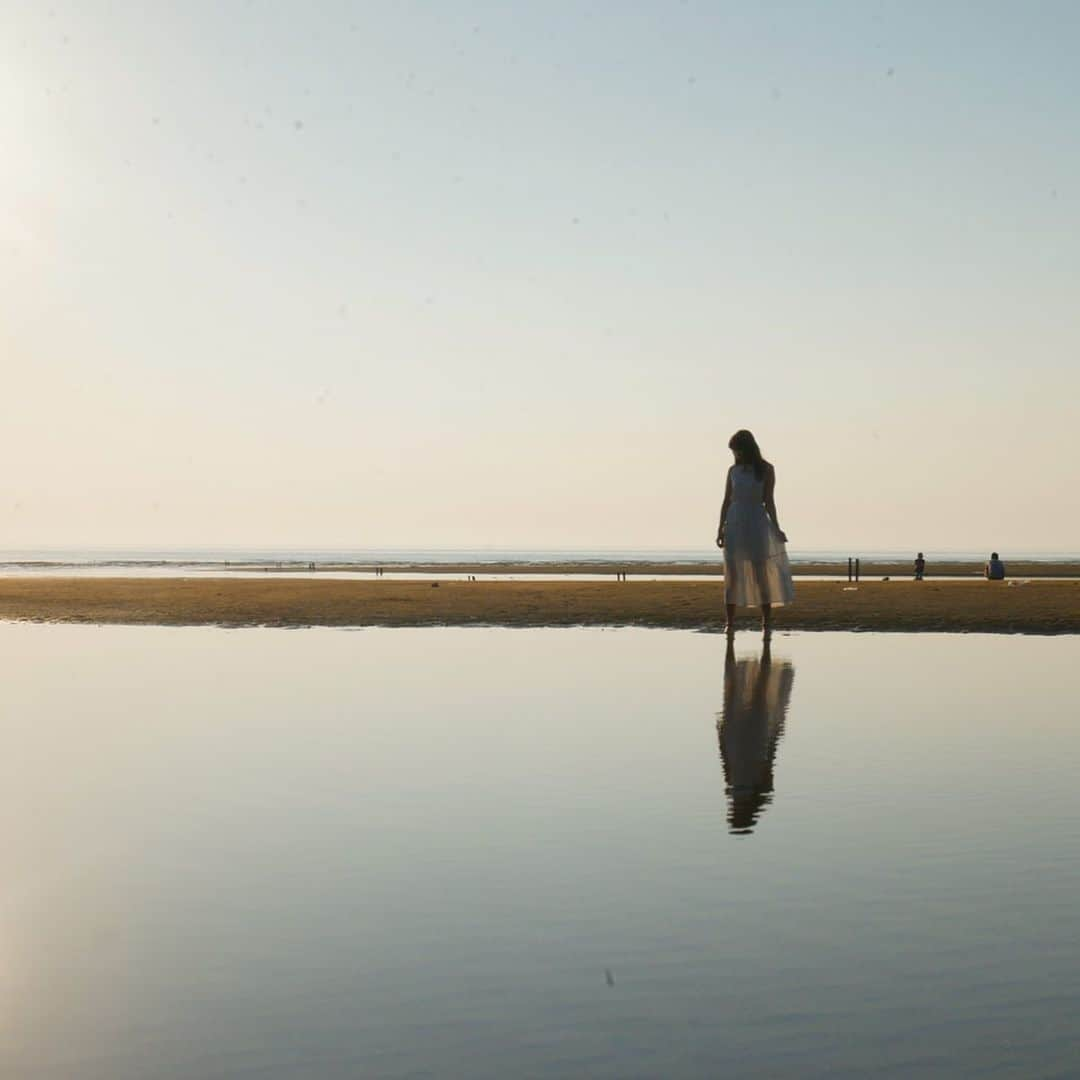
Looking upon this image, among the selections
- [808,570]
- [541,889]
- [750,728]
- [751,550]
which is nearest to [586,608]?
[751,550]

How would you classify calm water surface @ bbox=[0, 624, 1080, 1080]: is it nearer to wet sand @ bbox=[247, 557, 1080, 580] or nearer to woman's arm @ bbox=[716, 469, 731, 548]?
woman's arm @ bbox=[716, 469, 731, 548]

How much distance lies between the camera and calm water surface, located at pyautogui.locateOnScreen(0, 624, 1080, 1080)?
432cm

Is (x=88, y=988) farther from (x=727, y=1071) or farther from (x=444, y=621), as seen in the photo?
(x=444, y=621)

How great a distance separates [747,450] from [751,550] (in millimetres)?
1476

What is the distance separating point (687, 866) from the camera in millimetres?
6711

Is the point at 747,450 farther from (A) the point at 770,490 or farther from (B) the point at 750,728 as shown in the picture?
(B) the point at 750,728

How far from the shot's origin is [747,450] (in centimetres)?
1930

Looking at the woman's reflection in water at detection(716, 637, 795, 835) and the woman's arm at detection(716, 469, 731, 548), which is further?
the woman's arm at detection(716, 469, 731, 548)

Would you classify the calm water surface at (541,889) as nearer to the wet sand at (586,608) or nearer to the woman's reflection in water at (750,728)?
the woman's reflection in water at (750,728)

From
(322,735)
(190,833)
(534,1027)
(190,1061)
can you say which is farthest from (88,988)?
(322,735)

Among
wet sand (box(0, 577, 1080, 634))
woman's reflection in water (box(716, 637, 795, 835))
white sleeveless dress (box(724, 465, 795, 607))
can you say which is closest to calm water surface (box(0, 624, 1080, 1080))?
woman's reflection in water (box(716, 637, 795, 835))

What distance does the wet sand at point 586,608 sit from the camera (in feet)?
89.9

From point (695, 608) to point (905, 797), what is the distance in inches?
869

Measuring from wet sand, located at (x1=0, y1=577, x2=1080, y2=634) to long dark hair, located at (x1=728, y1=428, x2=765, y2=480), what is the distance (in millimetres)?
7920
